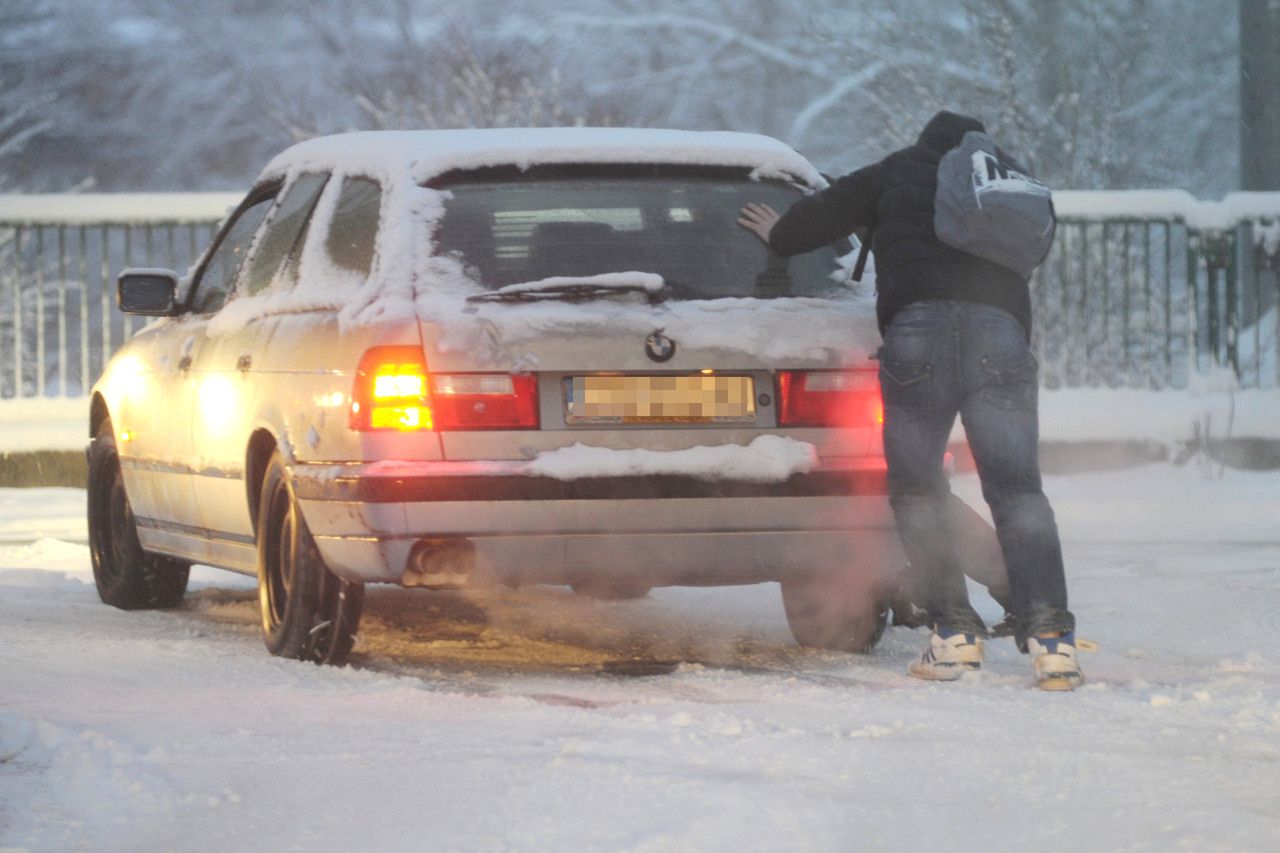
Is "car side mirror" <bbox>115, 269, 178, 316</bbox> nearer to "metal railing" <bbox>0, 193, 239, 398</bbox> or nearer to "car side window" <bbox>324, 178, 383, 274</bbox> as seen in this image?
"car side window" <bbox>324, 178, 383, 274</bbox>

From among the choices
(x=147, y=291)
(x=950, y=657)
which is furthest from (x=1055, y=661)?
(x=147, y=291)

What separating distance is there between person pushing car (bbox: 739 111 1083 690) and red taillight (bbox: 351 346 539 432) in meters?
0.93

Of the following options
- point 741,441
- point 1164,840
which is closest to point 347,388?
point 741,441

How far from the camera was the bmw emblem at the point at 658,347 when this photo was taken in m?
6.01

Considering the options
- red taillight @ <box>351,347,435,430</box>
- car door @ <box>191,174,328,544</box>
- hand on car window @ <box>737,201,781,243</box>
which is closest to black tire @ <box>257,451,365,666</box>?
car door @ <box>191,174,328,544</box>

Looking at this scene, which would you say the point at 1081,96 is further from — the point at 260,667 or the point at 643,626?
the point at 260,667

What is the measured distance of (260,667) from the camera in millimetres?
6344

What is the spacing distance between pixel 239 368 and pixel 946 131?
2.25 m

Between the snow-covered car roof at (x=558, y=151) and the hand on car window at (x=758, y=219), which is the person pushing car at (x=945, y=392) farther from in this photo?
the snow-covered car roof at (x=558, y=151)

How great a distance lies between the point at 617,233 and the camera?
6383mm

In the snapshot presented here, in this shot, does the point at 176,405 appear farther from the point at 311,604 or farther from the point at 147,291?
the point at 311,604

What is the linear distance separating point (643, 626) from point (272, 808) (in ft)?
11.5

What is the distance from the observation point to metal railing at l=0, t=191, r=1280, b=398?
1415 cm

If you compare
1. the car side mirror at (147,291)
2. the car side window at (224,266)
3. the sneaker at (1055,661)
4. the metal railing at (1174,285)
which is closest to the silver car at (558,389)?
the sneaker at (1055,661)
